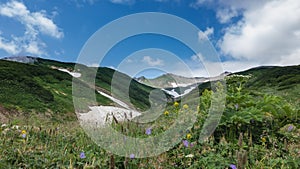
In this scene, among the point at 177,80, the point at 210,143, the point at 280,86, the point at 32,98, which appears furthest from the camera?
the point at 280,86

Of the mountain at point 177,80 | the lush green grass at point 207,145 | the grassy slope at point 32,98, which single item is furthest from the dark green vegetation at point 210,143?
the grassy slope at point 32,98

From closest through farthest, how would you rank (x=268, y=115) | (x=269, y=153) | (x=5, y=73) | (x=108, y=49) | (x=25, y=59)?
(x=269, y=153)
(x=268, y=115)
(x=108, y=49)
(x=5, y=73)
(x=25, y=59)

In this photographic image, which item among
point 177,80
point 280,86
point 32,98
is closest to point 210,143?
point 177,80

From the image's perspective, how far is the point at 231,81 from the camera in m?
6.51

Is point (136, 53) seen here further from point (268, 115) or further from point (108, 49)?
point (268, 115)

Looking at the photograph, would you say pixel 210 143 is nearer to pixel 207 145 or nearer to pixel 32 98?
pixel 207 145

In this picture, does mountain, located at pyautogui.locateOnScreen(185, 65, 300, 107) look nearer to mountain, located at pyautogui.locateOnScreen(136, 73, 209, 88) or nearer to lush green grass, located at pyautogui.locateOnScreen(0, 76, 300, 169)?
mountain, located at pyautogui.locateOnScreen(136, 73, 209, 88)

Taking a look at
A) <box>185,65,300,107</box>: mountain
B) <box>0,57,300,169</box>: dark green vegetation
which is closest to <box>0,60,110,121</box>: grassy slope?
<box>185,65,300,107</box>: mountain

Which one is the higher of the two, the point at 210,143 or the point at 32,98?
the point at 32,98

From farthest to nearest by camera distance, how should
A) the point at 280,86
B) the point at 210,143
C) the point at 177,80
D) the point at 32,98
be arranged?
the point at 280,86
the point at 32,98
the point at 177,80
the point at 210,143

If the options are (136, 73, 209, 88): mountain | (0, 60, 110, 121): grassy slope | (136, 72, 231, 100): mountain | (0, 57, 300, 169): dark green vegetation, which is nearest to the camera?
(0, 57, 300, 169): dark green vegetation

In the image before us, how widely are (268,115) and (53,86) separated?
59.6m

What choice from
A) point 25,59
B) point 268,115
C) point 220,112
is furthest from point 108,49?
point 25,59

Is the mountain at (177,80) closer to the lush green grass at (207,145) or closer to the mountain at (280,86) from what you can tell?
the mountain at (280,86)
